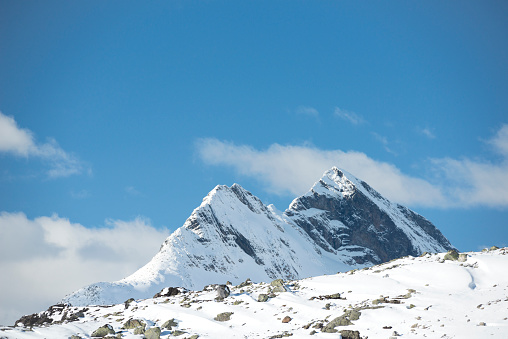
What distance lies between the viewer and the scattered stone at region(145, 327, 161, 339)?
32062 mm

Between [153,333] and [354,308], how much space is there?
12.4 meters

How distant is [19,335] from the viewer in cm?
3095

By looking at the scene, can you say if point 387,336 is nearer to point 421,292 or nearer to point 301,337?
point 301,337

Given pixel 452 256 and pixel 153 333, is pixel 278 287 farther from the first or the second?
pixel 452 256

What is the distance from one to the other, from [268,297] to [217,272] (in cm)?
13018

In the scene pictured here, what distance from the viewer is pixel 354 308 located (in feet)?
107

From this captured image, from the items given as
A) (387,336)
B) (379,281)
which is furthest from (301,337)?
(379,281)

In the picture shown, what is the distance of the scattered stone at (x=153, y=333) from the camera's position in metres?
32.1

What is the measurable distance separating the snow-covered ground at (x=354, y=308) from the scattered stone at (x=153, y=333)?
0.44m

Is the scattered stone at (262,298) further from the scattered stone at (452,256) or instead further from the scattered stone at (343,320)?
the scattered stone at (452,256)

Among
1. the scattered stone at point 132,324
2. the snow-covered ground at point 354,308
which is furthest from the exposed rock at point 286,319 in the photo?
A: the scattered stone at point 132,324

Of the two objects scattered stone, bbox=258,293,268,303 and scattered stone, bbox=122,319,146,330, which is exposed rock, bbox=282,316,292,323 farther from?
scattered stone, bbox=122,319,146,330

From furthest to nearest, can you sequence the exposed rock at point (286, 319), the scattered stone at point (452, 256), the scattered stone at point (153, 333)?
1. the scattered stone at point (452, 256)
2. the exposed rock at point (286, 319)
3. the scattered stone at point (153, 333)

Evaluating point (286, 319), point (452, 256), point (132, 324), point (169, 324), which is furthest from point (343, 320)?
point (452, 256)
